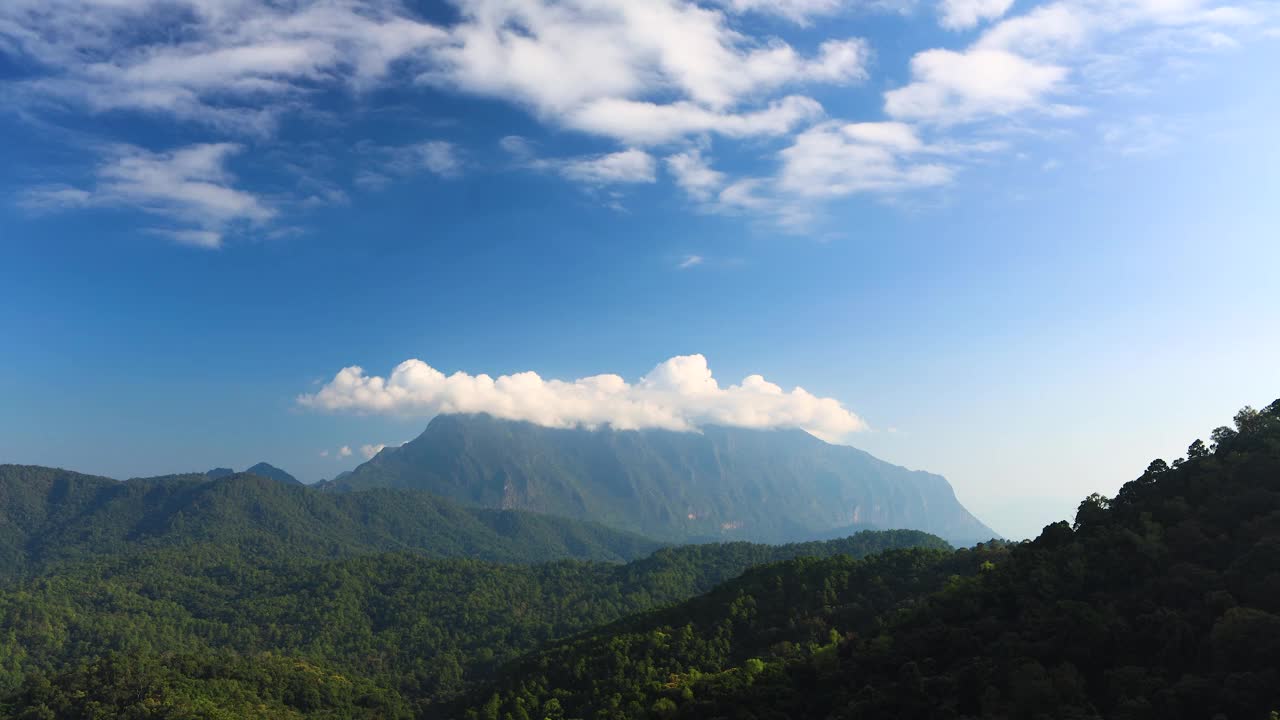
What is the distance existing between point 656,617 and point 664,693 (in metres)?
44.5

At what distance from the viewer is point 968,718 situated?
36406 millimetres

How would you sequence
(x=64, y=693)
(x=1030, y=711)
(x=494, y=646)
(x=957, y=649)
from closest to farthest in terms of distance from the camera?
(x=1030, y=711), (x=957, y=649), (x=64, y=693), (x=494, y=646)

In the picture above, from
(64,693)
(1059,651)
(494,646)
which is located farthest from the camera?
(494,646)

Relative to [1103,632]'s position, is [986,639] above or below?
below

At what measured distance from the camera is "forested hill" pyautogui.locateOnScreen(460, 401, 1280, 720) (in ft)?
111

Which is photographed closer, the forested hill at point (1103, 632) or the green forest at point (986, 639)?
the forested hill at point (1103, 632)

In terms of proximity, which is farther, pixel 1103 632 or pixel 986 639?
pixel 986 639

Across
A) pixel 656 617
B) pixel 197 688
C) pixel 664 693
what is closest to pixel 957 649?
pixel 664 693

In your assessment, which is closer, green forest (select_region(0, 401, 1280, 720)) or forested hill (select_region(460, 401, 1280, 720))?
forested hill (select_region(460, 401, 1280, 720))

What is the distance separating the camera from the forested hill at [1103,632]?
111 ft

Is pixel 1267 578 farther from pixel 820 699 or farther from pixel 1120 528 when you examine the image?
pixel 820 699

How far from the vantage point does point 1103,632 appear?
40.2m

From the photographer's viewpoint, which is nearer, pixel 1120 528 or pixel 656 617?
pixel 1120 528

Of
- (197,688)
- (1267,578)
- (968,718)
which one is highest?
(1267,578)
